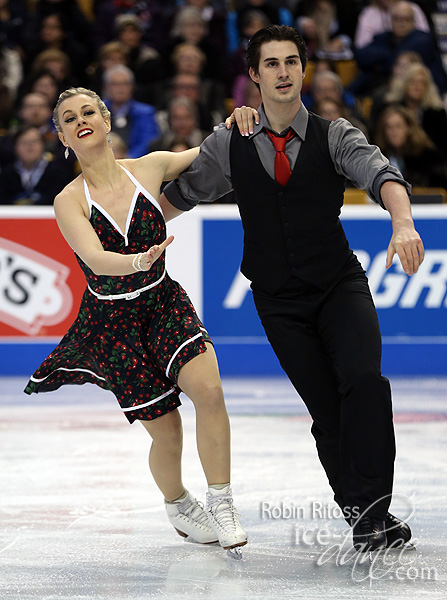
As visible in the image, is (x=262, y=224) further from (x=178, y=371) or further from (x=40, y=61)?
(x=40, y=61)

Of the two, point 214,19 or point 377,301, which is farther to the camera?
point 214,19

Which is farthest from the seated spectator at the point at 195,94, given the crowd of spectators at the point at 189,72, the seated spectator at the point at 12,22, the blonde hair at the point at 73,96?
the blonde hair at the point at 73,96

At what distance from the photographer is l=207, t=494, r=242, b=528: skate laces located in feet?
10.6

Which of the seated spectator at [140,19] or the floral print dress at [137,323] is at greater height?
the seated spectator at [140,19]

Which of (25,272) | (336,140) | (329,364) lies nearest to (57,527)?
(329,364)

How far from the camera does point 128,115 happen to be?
8148 mm

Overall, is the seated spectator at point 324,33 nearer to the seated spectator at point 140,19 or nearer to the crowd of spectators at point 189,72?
the crowd of spectators at point 189,72

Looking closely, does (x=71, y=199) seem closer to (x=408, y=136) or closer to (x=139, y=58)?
(x=408, y=136)

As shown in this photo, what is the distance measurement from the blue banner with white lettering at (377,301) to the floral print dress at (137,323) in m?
3.50

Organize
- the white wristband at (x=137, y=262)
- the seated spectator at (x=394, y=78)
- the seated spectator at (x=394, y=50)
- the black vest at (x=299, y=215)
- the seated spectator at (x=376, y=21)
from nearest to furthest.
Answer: the white wristband at (x=137, y=262) → the black vest at (x=299, y=215) → the seated spectator at (x=394, y=78) → the seated spectator at (x=394, y=50) → the seated spectator at (x=376, y=21)

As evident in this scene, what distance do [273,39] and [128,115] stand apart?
487 centimetres

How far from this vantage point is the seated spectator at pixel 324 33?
936cm

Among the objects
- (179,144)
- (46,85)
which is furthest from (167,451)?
(46,85)

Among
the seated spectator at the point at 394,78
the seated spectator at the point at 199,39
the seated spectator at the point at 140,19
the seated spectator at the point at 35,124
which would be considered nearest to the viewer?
the seated spectator at the point at 35,124
